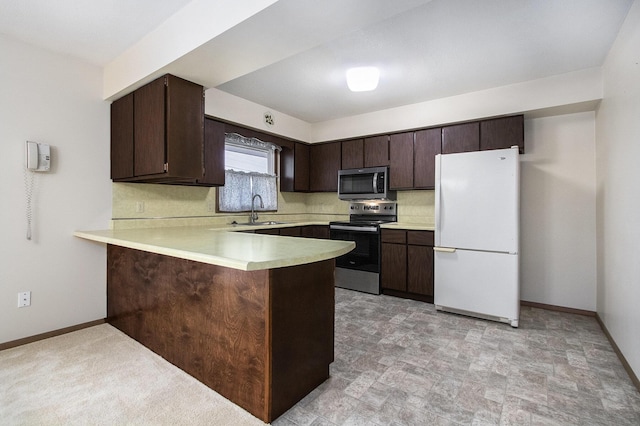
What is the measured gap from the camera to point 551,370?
2117 millimetres

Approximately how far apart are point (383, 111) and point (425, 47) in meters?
1.68

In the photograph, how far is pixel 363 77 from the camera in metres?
2.85

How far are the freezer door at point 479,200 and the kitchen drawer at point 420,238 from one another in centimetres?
25

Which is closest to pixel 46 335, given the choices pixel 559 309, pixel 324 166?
pixel 324 166

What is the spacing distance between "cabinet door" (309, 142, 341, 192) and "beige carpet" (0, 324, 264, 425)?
10.3ft

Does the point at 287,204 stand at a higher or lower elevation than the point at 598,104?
lower

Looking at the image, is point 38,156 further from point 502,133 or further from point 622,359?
point 622,359

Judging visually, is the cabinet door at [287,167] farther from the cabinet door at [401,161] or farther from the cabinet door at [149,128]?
the cabinet door at [149,128]

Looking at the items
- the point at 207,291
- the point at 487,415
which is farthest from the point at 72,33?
the point at 487,415

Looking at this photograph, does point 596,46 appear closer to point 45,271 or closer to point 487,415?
point 487,415

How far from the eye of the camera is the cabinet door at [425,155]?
379 centimetres

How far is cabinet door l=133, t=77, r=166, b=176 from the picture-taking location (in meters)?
2.45

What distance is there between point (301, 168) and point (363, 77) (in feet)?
7.05

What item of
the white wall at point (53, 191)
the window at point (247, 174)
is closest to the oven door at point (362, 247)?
the window at point (247, 174)
